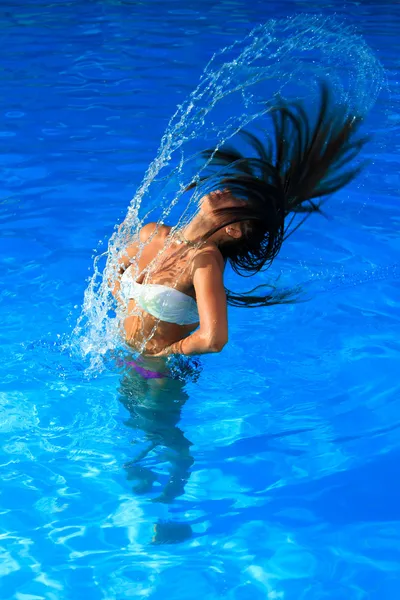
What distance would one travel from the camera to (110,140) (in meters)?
6.71

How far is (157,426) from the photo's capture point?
11.1 feet

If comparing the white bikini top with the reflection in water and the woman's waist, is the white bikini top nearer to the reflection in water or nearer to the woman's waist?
the woman's waist

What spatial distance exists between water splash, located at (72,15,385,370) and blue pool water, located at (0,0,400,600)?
243mm

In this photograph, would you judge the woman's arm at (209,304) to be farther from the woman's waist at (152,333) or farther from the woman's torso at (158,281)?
the woman's waist at (152,333)

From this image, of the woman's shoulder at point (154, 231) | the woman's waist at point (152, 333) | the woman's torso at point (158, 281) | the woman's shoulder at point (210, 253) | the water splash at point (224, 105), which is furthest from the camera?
the water splash at point (224, 105)

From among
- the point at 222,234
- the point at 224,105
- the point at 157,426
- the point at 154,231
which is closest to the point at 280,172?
the point at 222,234

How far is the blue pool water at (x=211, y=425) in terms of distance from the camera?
112 inches

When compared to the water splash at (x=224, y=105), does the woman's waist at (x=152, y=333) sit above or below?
below

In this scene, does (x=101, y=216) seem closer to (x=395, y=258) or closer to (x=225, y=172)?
(x=395, y=258)

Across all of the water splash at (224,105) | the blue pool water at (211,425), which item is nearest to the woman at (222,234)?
the water splash at (224,105)

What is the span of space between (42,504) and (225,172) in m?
1.42

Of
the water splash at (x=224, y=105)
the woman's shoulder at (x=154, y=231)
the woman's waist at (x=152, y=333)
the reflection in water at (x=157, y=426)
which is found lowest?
the reflection in water at (x=157, y=426)

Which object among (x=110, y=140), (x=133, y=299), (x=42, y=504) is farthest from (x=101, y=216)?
(x=42, y=504)

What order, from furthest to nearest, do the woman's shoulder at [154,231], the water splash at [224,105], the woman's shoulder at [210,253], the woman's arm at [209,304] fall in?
the water splash at [224,105] → the woman's shoulder at [154,231] → the woman's shoulder at [210,253] → the woman's arm at [209,304]
